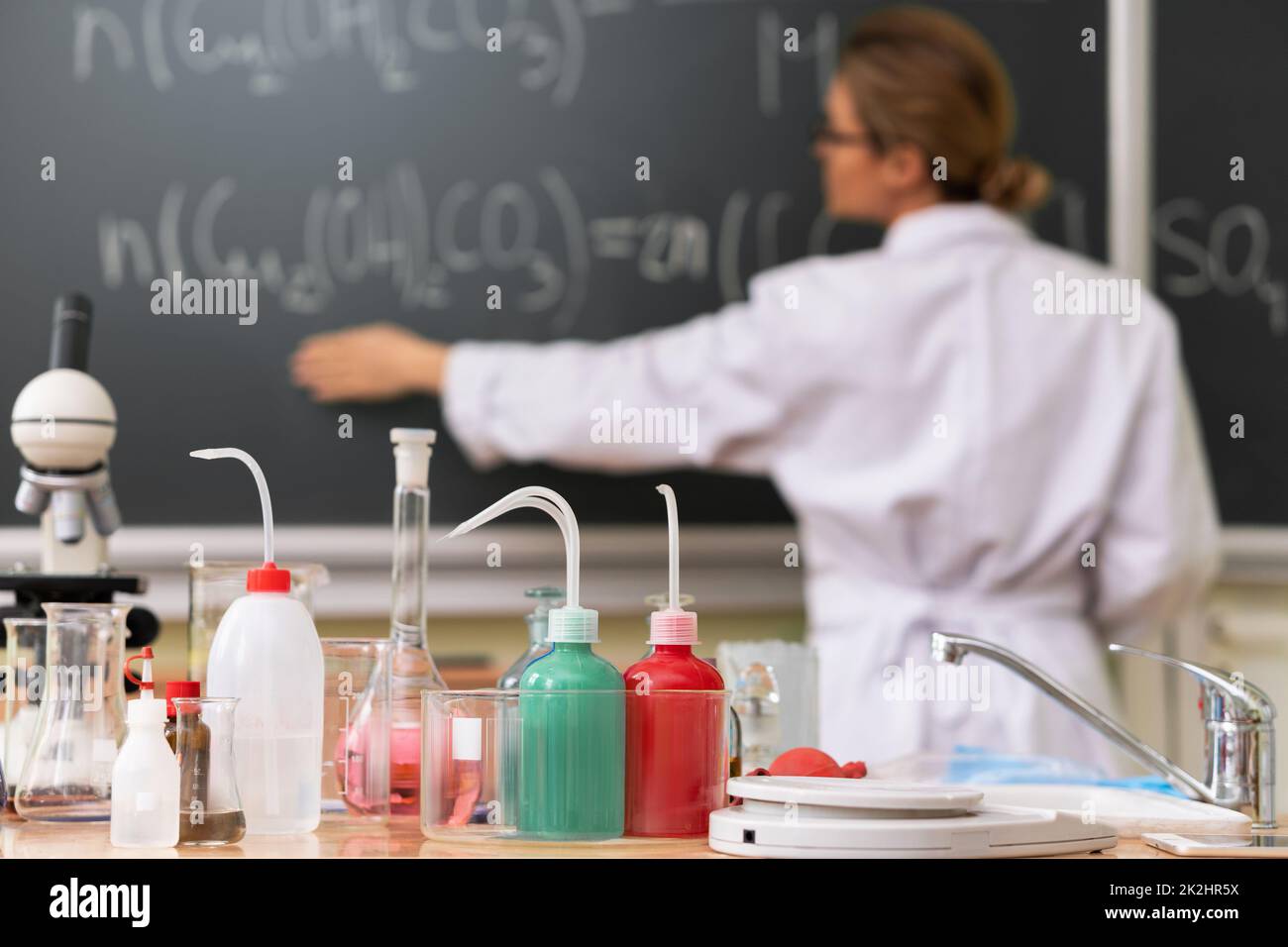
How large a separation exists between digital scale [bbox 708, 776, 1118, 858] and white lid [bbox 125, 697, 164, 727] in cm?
34

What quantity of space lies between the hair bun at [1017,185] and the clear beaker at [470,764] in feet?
5.94

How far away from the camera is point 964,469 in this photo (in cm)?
231

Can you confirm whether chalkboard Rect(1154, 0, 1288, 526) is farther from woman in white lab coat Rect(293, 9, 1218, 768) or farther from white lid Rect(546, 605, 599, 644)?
white lid Rect(546, 605, 599, 644)

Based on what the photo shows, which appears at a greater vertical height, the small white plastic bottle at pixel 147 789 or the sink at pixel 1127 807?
the small white plastic bottle at pixel 147 789

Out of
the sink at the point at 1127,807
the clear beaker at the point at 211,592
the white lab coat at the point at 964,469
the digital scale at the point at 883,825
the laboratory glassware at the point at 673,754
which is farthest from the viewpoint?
the white lab coat at the point at 964,469

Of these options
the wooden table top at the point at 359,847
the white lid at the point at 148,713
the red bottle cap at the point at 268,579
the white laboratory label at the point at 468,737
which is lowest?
the wooden table top at the point at 359,847

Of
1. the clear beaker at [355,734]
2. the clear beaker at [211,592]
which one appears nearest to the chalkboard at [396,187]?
the clear beaker at [211,592]

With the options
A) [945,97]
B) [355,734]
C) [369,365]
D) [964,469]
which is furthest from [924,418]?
[355,734]

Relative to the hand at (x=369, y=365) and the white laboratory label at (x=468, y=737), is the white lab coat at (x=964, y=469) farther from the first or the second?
the white laboratory label at (x=468, y=737)

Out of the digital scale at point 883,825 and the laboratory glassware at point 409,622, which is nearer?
the digital scale at point 883,825

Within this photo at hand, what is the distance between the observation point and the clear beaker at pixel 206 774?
875 millimetres

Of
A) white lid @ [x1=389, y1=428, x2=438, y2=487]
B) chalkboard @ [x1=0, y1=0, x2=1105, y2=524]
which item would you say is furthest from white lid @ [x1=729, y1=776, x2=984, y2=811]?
chalkboard @ [x1=0, y1=0, x2=1105, y2=524]
